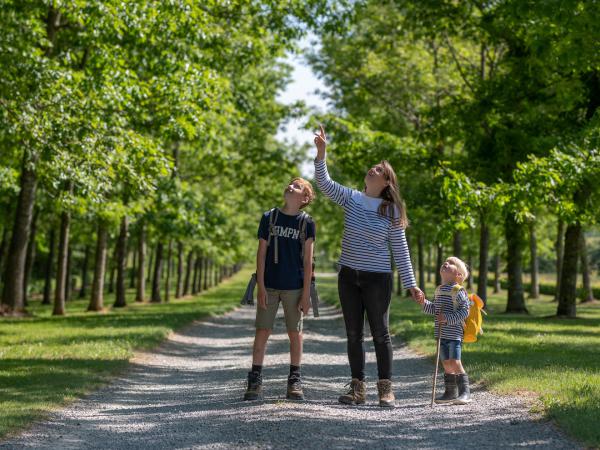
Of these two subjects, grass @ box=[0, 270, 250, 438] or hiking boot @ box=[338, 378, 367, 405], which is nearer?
hiking boot @ box=[338, 378, 367, 405]

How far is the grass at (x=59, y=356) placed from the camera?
8352 millimetres

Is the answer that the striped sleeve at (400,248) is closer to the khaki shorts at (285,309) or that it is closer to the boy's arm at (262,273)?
the khaki shorts at (285,309)

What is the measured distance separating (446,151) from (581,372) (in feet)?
76.3

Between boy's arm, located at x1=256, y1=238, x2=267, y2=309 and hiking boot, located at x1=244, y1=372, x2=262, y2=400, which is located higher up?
boy's arm, located at x1=256, y1=238, x2=267, y2=309

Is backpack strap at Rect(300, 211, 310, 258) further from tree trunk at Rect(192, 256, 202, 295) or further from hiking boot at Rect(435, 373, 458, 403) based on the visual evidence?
tree trunk at Rect(192, 256, 202, 295)

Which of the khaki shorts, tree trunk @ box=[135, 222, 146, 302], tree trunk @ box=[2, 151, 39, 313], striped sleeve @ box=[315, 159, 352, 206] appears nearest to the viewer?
striped sleeve @ box=[315, 159, 352, 206]

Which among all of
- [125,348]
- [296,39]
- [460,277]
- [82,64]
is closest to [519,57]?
[296,39]

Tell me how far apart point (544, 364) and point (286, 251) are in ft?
15.2

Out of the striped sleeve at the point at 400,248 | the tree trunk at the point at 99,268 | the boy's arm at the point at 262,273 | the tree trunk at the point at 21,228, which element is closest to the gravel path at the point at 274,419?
the boy's arm at the point at 262,273

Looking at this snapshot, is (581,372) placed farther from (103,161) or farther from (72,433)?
(103,161)

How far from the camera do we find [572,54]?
1319 centimetres

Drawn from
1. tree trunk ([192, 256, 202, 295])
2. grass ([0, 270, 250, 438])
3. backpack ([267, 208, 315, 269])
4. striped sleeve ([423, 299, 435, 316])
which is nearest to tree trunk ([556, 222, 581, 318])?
grass ([0, 270, 250, 438])

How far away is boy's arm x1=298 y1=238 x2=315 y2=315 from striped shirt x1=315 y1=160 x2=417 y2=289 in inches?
12.7

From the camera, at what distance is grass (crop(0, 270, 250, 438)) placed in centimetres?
835
